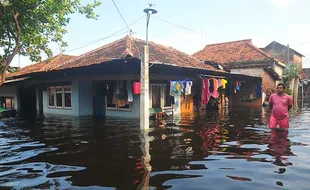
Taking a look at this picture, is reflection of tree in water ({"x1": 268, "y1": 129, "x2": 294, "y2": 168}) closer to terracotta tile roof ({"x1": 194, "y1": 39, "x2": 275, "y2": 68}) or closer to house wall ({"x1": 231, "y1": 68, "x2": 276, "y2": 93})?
house wall ({"x1": 231, "y1": 68, "x2": 276, "y2": 93})

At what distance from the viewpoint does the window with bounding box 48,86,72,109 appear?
1694 centimetres

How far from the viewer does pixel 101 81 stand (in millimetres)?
15281

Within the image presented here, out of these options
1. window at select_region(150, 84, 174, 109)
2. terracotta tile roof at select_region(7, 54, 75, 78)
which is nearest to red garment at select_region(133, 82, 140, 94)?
window at select_region(150, 84, 174, 109)

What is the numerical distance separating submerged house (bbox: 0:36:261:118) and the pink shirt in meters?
5.26

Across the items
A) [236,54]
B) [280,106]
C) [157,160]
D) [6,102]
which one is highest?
[236,54]

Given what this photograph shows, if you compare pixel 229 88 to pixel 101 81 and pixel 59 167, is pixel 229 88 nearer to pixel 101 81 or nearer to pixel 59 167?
pixel 101 81

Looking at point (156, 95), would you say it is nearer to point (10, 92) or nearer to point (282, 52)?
point (10, 92)

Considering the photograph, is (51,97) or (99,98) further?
(51,97)

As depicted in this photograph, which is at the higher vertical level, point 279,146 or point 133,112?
point 133,112

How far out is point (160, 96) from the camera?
1518cm

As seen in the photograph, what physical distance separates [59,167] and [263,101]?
22.7 meters

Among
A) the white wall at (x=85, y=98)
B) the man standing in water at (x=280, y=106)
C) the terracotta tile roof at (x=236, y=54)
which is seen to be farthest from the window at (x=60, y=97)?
the terracotta tile roof at (x=236, y=54)

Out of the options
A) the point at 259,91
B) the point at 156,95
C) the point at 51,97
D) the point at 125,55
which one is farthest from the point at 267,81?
the point at 51,97

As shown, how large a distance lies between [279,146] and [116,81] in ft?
29.7
